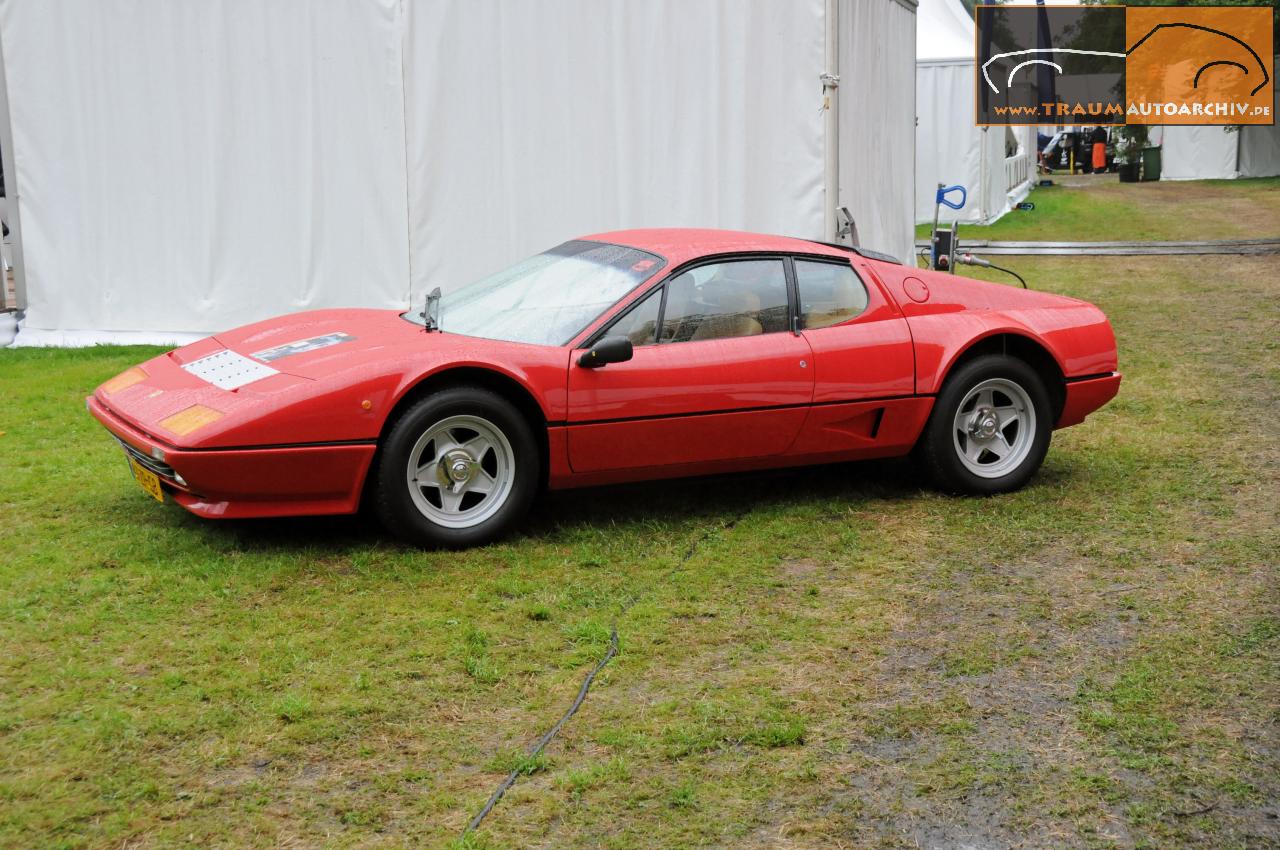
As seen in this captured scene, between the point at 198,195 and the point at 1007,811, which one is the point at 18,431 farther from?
the point at 1007,811

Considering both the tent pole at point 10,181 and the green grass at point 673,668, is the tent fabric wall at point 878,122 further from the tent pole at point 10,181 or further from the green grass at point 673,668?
the tent pole at point 10,181

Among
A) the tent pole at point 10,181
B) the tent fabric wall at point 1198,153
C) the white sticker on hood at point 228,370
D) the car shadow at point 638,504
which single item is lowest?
the car shadow at point 638,504

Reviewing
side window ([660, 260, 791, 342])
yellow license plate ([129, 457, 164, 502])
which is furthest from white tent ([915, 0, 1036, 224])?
yellow license plate ([129, 457, 164, 502])

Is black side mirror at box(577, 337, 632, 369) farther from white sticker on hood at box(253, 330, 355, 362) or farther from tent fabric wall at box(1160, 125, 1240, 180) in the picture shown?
tent fabric wall at box(1160, 125, 1240, 180)

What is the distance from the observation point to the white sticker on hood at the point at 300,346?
17.3ft

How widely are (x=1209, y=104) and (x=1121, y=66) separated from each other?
2.96 meters

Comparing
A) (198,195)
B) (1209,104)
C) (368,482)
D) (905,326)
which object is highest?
(1209,104)

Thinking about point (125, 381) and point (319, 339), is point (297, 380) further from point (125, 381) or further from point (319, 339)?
point (125, 381)

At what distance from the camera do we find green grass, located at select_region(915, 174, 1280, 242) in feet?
67.9

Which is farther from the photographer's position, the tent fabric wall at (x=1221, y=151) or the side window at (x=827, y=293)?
the tent fabric wall at (x=1221, y=151)

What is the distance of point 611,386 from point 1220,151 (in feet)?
121

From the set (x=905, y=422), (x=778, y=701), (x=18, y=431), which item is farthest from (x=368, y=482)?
(x=18, y=431)

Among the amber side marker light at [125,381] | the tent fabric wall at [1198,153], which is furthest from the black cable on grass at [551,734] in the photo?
the tent fabric wall at [1198,153]

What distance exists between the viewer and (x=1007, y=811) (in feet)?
10.3
